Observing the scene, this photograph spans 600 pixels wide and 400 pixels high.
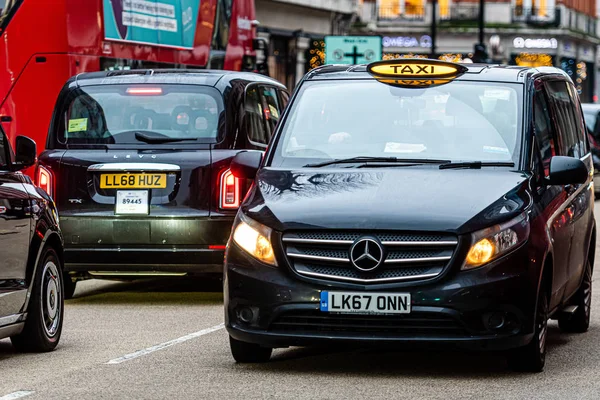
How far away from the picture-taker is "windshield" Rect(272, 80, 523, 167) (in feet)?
30.7

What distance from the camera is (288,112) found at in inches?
388

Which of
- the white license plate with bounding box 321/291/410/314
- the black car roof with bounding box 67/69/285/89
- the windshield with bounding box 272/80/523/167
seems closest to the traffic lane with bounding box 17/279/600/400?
the white license plate with bounding box 321/291/410/314

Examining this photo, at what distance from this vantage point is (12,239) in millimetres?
9289

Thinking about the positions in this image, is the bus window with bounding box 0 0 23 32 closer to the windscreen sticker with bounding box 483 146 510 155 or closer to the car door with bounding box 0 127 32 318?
the car door with bounding box 0 127 32 318

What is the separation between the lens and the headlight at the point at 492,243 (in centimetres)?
824

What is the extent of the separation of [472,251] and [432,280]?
262mm

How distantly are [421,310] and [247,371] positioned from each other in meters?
1.12

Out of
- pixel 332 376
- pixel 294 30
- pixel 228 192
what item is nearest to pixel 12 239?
pixel 332 376

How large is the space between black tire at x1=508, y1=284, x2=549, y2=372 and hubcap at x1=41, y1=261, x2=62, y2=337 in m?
2.94

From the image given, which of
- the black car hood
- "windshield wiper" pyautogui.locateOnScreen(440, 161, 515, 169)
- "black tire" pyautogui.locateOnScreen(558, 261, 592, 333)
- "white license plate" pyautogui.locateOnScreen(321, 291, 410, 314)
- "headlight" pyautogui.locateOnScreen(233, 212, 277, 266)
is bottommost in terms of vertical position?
"black tire" pyautogui.locateOnScreen(558, 261, 592, 333)

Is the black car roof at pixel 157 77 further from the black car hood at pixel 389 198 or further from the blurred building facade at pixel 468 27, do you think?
the blurred building facade at pixel 468 27

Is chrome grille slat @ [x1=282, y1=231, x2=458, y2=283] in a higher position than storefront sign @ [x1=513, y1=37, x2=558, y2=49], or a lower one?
higher

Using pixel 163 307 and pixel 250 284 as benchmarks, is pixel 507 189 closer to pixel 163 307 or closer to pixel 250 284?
pixel 250 284

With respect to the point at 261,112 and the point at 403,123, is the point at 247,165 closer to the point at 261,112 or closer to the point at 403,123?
the point at 403,123
